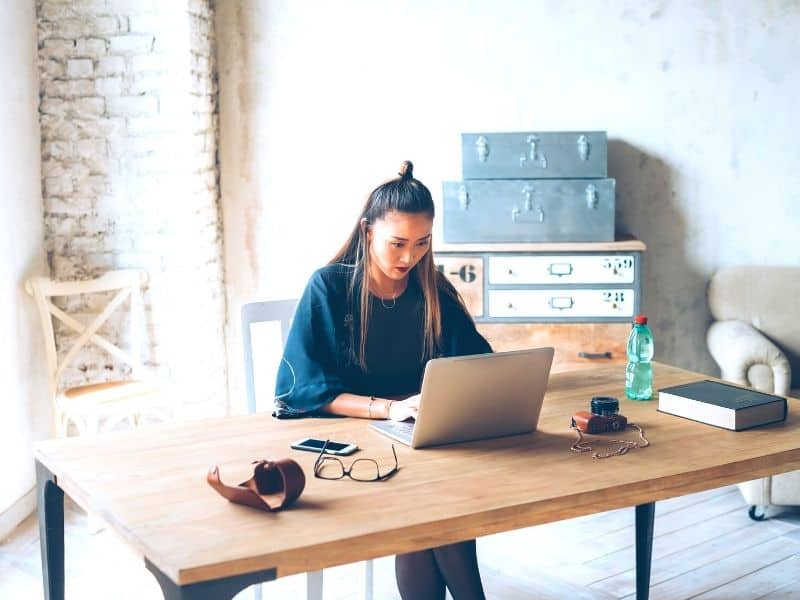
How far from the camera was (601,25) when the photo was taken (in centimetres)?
446

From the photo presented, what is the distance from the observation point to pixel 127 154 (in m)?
4.18

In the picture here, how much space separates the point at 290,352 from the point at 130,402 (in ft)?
4.66

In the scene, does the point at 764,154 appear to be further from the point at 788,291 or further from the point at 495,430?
the point at 495,430

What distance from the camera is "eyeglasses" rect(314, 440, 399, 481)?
197 cm

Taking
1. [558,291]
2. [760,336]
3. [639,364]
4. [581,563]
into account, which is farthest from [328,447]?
[760,336]

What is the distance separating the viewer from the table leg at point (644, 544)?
9.29 feet

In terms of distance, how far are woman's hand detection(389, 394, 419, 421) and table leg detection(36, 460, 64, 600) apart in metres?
0.74

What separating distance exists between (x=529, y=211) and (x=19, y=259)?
6.54 ft

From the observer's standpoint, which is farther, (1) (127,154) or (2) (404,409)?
(1) (127,154)

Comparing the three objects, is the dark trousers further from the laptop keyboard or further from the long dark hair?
the long dark hair

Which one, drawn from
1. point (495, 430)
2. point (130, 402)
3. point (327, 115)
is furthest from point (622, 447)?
point (327, 115)

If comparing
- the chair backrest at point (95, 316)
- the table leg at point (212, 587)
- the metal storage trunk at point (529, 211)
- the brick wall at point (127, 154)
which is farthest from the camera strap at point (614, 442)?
the brick wall at point (127, 154)

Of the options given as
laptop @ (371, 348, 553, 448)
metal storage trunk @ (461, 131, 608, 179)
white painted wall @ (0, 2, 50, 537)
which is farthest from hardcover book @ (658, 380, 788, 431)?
white painted wall @ (0, 2, 50, 537)

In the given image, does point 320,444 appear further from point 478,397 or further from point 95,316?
point 95,316
